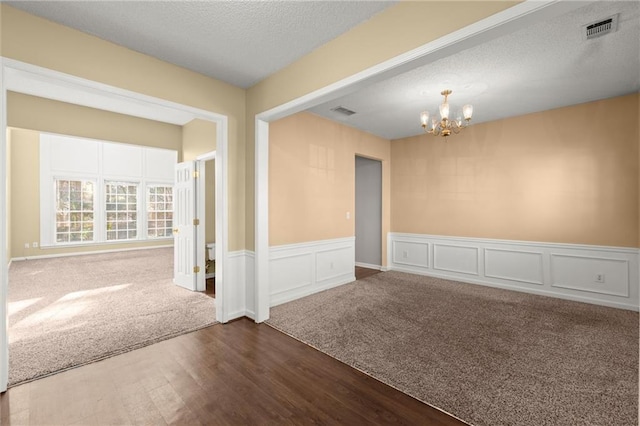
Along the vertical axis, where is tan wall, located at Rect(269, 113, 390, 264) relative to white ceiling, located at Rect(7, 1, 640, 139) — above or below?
below

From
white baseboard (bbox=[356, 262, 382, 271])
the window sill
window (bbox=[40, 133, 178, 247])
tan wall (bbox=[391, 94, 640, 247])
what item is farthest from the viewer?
window (bbox=[40, 133, 178, 247])

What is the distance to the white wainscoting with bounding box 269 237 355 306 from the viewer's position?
411 centimetres

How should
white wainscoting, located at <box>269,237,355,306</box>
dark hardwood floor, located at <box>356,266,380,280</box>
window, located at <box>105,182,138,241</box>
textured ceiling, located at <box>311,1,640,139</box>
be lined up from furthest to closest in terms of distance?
window, located at <box>105,182,138,241</box> → dark hardwood floor, located at <box>356,266,380,280</box> → white wainscoting, located at <box>269,237,355,306</box> → textured ceiling, located at <box>311,1,640,139</box>

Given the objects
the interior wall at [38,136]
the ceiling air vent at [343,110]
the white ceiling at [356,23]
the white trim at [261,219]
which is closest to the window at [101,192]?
the interior wall at [38,136]

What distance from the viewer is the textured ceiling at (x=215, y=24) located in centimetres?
223

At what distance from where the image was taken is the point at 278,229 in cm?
414

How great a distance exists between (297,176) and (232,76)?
1.64 meters

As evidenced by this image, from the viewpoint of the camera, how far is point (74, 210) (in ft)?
25.3

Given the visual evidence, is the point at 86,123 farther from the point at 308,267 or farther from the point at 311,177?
the point at 308,267

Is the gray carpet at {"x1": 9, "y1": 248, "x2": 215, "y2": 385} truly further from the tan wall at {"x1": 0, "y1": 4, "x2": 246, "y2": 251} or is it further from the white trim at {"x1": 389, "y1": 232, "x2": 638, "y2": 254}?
the white trim at {"x1": 389, "y1": 232, "x2": 638, "y2": 254}

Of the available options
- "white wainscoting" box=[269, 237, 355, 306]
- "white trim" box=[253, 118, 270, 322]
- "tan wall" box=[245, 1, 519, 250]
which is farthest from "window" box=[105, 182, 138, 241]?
"white trim" box=[253, 118, 270, 322]

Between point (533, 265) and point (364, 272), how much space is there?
3010mm

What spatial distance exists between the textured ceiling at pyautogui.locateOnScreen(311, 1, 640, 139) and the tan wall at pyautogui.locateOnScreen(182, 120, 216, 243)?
2.26 m

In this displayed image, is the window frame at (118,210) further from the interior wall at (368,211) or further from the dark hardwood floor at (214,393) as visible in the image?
the dark hardwood floor at (214,393)
